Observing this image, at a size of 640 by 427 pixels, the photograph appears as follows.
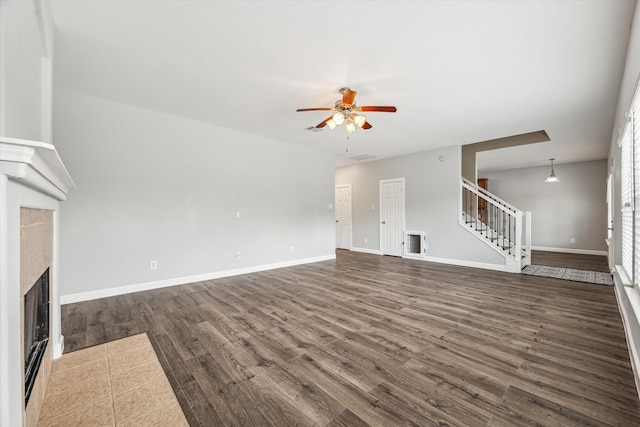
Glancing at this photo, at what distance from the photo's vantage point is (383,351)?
2.20 meters

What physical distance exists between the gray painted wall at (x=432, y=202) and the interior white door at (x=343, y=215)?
625 mm

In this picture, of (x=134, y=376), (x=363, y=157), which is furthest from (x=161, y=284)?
(x=363, y=157)

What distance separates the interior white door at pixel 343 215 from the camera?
8219mm

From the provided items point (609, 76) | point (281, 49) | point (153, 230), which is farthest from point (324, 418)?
point (609, 76)

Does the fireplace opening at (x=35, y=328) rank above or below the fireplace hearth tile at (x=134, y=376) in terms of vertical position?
above

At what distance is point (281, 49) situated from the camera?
248 cm

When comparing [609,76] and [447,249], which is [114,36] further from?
[447,249]

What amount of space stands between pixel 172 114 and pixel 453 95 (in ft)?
13.2

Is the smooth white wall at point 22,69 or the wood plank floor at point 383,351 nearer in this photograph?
the smooth white wall at point 22,69

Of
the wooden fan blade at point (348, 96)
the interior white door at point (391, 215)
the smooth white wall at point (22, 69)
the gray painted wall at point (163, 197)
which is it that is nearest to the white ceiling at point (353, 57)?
the wooden fan blade at point (348, 96)

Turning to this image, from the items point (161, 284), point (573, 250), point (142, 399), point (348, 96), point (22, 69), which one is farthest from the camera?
point (573, 250)

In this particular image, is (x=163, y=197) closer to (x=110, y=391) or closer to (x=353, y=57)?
(x=110, y=391)

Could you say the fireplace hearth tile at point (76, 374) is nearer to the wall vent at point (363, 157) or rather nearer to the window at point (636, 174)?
the window at point (636, 174)

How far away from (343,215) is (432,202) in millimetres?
2838
